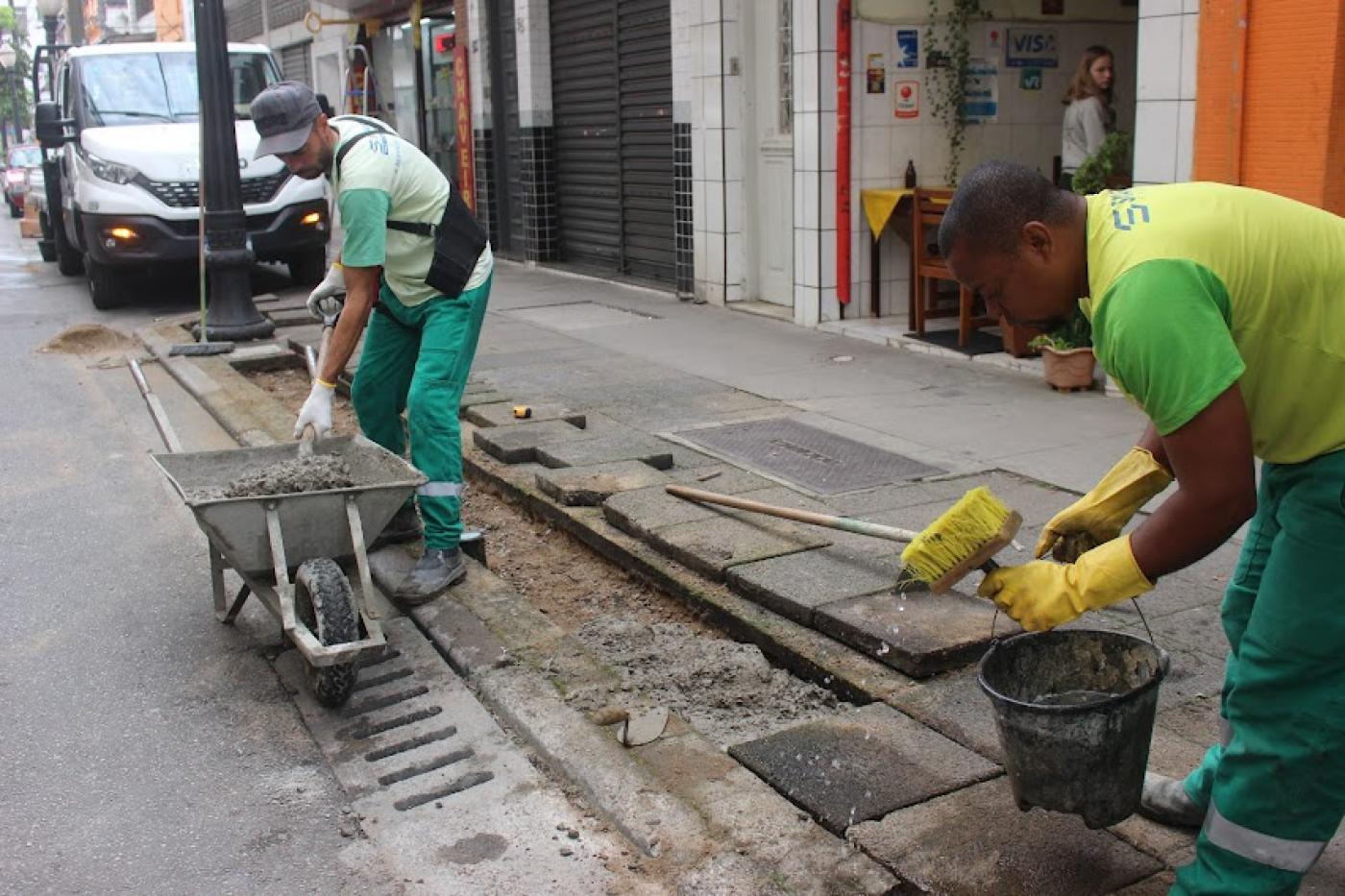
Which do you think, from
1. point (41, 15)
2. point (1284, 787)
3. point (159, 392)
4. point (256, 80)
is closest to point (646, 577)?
point (1284, 787)

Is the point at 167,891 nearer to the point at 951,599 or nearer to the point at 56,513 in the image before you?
the point at 951,599

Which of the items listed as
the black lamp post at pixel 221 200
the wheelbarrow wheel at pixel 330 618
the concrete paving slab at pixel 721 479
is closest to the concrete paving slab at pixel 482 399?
the concrete paving slab at pixel 721 479

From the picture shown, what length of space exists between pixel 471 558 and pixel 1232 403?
3.71 metres

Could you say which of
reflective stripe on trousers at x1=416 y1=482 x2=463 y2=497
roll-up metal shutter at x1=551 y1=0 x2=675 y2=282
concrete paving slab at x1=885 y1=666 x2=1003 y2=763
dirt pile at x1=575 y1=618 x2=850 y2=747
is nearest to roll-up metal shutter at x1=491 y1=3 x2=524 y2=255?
roll-up metal shutter at x1=551 y1=0 x2=675 y2=282

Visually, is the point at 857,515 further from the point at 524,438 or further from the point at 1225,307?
the point at 1225,307

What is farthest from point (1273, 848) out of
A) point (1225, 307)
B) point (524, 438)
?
point (524, 438)

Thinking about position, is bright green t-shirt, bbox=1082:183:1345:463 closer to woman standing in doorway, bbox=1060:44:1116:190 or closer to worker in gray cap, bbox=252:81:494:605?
worker in gray cap, bbox=252:81:494:605

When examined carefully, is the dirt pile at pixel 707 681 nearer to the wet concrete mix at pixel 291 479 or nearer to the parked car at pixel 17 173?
the wet concrete mix at pixel 291 479

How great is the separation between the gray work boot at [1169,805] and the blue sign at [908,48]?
7.85 m

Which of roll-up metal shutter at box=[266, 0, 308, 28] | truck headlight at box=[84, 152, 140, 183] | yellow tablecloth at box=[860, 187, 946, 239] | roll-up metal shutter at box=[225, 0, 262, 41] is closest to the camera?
yellow tablecloth at box=[860, 187, 946, 239]

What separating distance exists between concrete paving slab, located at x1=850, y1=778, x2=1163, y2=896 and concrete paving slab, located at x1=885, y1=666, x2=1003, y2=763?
0.31 metres

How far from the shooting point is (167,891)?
332 cm

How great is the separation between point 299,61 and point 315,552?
76.0ft

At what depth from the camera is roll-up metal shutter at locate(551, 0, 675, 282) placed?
13.1 m
